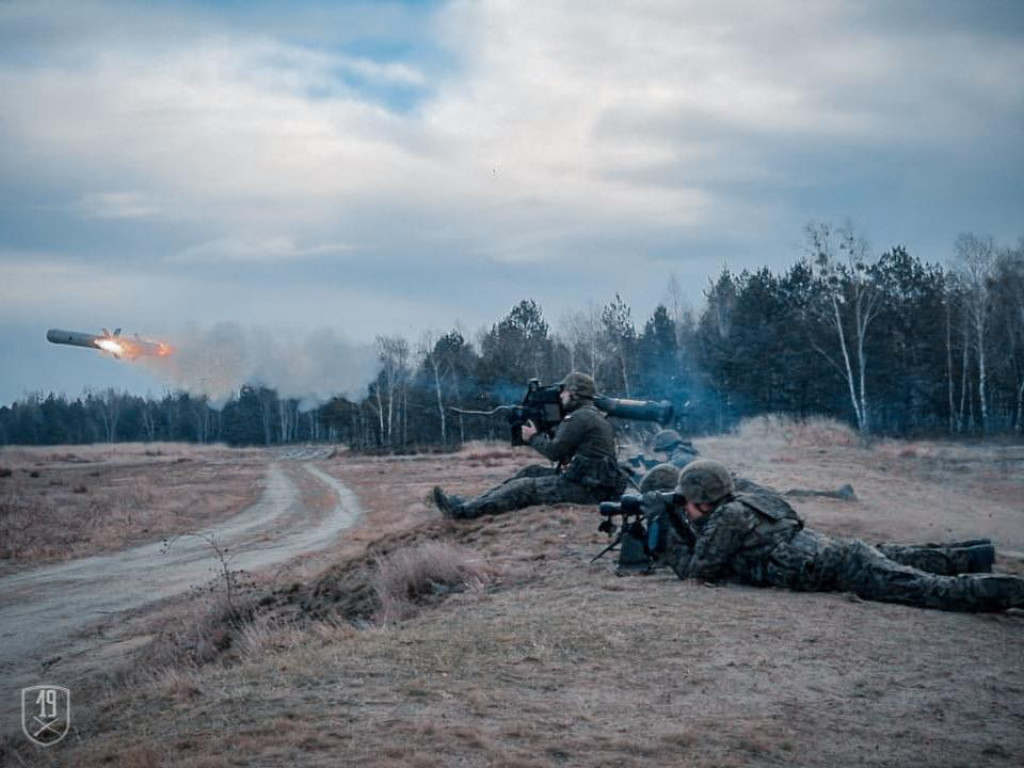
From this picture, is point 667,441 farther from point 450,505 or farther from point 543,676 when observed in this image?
point 543,676

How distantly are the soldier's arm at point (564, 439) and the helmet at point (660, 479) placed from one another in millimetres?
1912

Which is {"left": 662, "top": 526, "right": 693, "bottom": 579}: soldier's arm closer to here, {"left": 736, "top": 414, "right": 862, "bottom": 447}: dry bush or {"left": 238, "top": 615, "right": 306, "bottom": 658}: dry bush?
{"left": 238, "top": 615, "right": 306, "bottom": 658}: dry bush

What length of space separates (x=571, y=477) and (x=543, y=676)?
7.21m

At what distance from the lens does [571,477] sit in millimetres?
13094

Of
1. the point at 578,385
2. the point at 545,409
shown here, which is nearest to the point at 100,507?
the point at 545,409

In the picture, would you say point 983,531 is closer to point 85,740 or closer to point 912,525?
point 912,525

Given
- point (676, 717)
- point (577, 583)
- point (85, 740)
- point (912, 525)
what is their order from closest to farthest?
1. point (676, 717)
2. point (85, 740)
3. point (577, 583)
4. point (912, 525)

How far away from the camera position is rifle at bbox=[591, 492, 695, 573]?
897cm

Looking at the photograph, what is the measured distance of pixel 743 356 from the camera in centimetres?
5591

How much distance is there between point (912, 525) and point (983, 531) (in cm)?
127

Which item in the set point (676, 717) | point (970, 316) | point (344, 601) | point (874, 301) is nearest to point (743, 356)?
point (874, 301)

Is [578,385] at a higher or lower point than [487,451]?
higher

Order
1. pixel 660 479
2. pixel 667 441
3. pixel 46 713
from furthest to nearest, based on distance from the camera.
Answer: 1. pixel 667 441
2. pixel 660 479
3. pixel 46 713

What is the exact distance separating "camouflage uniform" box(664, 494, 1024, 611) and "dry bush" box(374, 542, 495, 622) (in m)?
2.32
